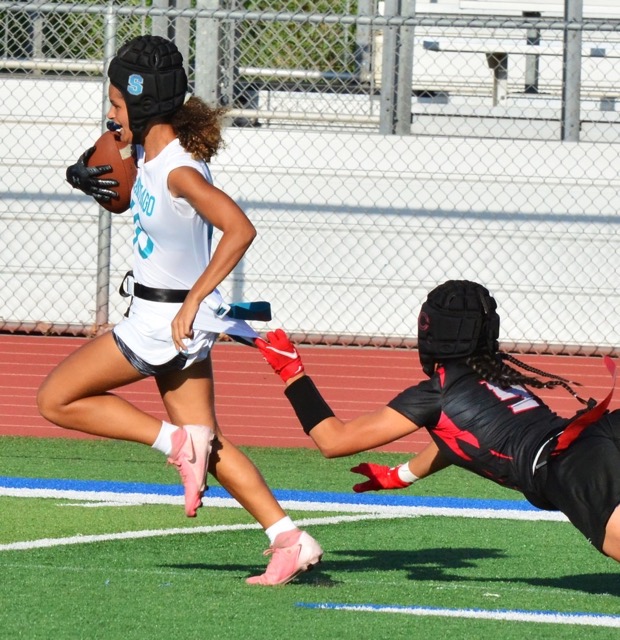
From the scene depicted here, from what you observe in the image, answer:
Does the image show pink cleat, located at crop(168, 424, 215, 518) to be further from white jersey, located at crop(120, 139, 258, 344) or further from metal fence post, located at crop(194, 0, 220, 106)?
metal fence post, located at crop(194, 0, 220, 106)

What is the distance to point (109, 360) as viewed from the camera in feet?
15.3

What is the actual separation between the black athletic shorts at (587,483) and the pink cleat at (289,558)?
2.85ft

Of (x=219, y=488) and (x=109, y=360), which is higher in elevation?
(x=109, y=360)

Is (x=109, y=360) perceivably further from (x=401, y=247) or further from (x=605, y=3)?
(x=605, y=3)

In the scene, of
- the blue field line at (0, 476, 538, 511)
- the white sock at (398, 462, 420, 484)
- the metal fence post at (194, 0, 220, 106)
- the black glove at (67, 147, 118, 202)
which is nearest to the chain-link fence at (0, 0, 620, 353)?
the metal fence post at (194, 0, 220, 106)

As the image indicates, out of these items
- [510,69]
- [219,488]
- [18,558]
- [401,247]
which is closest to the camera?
[18,558]

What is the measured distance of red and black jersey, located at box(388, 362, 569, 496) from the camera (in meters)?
4.38

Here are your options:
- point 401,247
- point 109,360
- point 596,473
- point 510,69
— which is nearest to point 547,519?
point 596,473

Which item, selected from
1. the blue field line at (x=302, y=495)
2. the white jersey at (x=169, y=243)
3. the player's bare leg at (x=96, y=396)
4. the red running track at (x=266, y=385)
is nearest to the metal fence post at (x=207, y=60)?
the red running track at (x=266, y=385)

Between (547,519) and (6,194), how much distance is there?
575 cm

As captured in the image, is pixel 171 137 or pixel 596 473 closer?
pixel 596 473

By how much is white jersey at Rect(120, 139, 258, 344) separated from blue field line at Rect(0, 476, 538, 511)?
2.60m

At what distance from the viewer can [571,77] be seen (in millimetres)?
10203

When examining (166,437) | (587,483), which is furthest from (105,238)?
(587,483)
